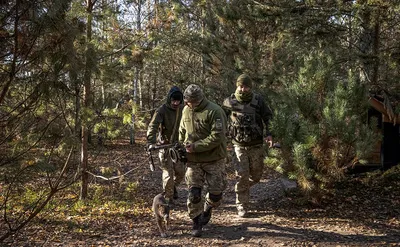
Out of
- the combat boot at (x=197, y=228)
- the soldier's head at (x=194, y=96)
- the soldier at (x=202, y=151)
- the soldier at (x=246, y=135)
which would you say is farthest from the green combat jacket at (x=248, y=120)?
the combat boot at (x=197, y=228)

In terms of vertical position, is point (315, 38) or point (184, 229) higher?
point (315, 38)

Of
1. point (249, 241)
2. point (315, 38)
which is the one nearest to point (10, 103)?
point (249, 241)

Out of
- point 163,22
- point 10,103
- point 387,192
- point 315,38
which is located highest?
point 163,22

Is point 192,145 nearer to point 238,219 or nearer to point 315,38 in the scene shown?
point 238,219

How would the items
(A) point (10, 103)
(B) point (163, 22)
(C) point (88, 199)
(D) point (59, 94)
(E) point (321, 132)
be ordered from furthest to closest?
1. (B) point (163, 22)
2. (C) point (88, 199)
3. (E) point (321, 132)
4. (A) point (10, 103)
5. (D) point (59, 94)

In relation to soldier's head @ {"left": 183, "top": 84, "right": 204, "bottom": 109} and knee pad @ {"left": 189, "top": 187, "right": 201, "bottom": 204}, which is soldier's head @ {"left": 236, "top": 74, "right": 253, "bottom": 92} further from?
knee pad @ {"left": 189, "top": 187, "right": 201, "bottom": 204}

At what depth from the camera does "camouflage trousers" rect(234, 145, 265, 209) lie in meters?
6.00

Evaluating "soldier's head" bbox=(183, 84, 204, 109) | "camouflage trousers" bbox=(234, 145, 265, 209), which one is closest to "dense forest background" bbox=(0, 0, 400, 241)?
"camouflage trousers" bbox=(234, 145, 265, 209)

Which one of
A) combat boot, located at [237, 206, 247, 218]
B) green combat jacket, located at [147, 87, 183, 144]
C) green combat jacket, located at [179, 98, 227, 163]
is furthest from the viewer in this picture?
green combat jacket, located at [147, 87, 183, 144]

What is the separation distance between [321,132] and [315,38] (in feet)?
13.2

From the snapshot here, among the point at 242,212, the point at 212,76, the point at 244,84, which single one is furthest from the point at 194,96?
the point at 212,76

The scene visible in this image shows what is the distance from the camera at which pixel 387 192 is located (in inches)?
266

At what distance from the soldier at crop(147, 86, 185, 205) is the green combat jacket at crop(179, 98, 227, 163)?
100 cm

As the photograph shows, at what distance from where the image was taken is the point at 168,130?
6.71 meters
